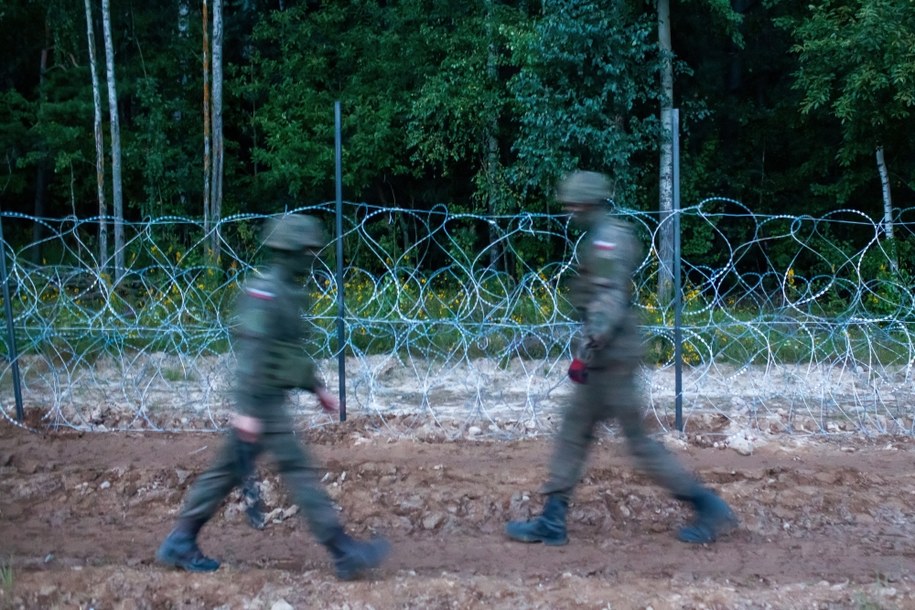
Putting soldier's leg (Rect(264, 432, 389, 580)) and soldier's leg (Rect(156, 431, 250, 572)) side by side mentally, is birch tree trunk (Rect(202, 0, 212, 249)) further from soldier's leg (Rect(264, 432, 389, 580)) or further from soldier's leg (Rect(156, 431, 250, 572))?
soldier's leg (Rect(264, 432, 389, 580))

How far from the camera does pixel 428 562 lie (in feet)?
16.2

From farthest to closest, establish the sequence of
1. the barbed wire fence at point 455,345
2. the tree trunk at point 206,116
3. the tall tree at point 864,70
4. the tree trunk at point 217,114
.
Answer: the tree trunk at point 206,116 → the tree trunk at point 217,114 → the tall tree at point 864,70 → the barbed wire fence at point 455,345

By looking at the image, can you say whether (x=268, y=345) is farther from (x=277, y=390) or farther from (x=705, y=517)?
(x=705, y=517)

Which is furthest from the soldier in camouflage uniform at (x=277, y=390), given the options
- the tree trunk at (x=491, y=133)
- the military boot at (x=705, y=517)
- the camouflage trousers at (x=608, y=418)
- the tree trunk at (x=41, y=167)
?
the tree trunk at (x=41, y=167)

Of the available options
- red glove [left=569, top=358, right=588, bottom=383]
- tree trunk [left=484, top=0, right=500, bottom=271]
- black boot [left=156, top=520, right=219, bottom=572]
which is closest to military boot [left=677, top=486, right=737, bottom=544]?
red glove [left=569, top=358, right=588, bottom=383]

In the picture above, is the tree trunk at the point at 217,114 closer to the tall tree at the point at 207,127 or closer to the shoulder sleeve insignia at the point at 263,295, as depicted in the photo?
the tall tree at the point at 207,127

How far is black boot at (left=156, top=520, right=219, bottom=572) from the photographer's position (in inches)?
175

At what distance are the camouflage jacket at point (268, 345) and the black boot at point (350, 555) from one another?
701mm

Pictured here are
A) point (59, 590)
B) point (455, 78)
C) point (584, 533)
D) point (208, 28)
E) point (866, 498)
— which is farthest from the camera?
point (208, 28)

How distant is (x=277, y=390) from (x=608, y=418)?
1659mm

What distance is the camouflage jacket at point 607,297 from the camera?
4.50m

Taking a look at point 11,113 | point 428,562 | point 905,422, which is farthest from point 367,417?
point 11,113

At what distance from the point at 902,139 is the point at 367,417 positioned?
9935 mm

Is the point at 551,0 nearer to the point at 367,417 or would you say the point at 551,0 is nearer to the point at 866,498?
the point at 367,417
